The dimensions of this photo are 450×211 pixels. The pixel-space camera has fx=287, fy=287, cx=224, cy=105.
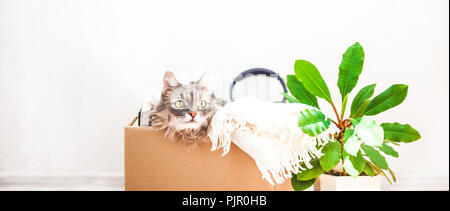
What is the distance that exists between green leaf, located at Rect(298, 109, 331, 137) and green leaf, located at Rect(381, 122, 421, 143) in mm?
233

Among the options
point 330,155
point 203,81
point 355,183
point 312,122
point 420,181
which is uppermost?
point 203,81

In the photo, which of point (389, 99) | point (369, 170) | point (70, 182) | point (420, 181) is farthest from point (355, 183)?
point (70, 182)

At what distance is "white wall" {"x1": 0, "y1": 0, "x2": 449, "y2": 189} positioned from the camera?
1.70m

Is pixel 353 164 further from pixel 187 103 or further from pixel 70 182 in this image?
pixel 70 182

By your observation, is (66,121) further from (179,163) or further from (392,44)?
(392,44)

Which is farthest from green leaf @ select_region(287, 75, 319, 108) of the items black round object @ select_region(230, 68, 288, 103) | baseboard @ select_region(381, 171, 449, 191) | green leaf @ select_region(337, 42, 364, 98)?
baseboard @ select_region(381, 171, 449, 191)

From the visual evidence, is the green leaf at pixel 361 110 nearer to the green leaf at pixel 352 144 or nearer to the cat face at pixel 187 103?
the green leaf at pixel 352 144

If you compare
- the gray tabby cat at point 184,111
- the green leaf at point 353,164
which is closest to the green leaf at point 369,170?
the green leaf at point 353,164

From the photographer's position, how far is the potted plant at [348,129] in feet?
2.92

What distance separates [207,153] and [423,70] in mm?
1581

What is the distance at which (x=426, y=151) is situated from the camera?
1794mm

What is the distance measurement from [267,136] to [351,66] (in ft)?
1.36

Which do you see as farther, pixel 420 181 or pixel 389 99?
pixel 420 181

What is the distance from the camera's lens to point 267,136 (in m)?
0.88
